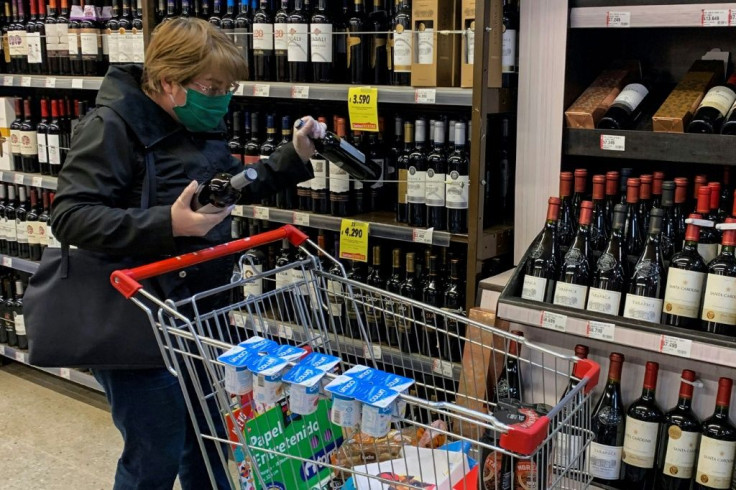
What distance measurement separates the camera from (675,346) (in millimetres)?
2045

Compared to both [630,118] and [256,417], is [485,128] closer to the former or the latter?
[630,118]

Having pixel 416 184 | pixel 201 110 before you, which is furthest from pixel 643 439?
pixel 201 110

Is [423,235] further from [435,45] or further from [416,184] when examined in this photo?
[435,45]

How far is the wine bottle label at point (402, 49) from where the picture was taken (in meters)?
2.71

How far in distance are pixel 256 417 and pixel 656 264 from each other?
4.47ft

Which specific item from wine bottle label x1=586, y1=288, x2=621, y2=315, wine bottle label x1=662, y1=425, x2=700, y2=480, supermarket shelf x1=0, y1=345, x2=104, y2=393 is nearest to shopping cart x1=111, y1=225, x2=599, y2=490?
wine bottle label x1=586, y1=288, x2=621, y2=315

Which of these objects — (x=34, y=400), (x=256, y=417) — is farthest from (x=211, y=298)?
(x=34, y=400)

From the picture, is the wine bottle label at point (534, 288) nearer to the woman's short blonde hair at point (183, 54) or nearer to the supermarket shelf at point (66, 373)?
the woman's short blonde hair at point (183, 54)

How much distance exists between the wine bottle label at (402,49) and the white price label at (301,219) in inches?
27.4

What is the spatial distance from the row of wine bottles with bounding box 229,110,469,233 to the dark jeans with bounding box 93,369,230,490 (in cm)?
104

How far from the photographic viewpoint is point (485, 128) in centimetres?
247

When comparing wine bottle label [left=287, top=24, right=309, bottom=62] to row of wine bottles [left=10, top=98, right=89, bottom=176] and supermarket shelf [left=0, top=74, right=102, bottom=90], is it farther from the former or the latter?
row of wine bottles [left=10, top=98, right=89, bottom=176]

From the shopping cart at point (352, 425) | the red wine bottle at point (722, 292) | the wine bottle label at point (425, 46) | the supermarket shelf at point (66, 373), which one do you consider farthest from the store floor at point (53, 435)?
the red wine bottle at point (722, 292)

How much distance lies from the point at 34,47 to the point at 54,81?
363 mm
